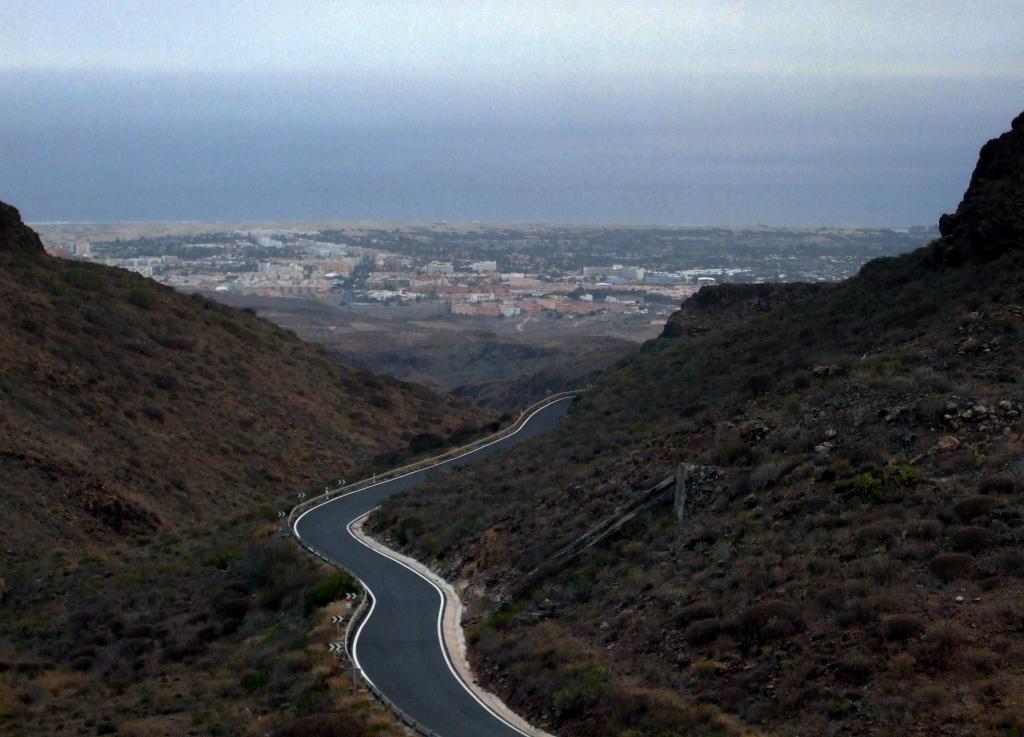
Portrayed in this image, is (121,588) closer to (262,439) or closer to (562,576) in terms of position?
(562,576)

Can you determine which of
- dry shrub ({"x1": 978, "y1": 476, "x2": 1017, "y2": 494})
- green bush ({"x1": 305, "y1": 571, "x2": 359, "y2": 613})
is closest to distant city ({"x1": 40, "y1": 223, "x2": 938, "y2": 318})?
green bush ({"x1": 305, "y1": 571, "x2": 359, "y2": 613})

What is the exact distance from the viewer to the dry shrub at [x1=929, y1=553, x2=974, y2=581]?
44.4ft

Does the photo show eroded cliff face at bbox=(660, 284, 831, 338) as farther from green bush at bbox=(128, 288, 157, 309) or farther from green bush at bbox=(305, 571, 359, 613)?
green bush at bbox=(305, 571, 359, 613)

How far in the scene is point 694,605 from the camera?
14.9m

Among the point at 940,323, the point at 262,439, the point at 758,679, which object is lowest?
the point at 262,439

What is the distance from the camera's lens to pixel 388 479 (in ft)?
116

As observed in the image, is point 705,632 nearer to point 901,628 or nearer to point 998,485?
point 901,628

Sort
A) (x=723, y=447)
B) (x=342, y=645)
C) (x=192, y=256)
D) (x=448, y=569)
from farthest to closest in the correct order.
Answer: (x=192, y=256), (x=448, y=569), (x=723, y=447), (x=342, y=645)

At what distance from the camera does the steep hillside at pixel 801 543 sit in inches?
481

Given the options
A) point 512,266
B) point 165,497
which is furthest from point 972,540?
point 512,266

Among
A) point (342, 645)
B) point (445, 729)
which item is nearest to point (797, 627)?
point (445, 729)

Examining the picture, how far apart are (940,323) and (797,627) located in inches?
504

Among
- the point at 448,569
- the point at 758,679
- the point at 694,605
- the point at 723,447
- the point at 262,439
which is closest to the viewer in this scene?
the point at 758,679

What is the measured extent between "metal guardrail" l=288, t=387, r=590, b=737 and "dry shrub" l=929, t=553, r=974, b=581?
5.62 meters
